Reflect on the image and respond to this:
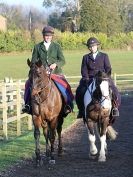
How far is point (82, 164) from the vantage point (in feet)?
31.3

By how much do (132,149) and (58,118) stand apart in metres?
2.00

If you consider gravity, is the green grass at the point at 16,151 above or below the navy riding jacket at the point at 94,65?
below

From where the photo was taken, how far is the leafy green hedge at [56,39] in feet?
257

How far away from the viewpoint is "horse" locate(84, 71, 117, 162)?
9602 mm

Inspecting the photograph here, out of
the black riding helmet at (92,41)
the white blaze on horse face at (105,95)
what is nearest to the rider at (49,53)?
the black riding helmet at (92,41)

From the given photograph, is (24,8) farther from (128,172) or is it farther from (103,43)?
(128,172)

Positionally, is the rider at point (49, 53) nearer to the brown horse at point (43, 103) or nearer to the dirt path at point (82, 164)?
the brown horse at point (43, 103)

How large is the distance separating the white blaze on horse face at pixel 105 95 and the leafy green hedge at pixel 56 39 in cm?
6824

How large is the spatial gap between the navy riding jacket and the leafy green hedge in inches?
2654

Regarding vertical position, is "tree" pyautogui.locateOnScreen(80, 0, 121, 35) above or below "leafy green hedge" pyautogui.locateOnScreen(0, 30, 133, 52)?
above

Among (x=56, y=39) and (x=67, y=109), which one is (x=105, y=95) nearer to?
(x=67, y=109)

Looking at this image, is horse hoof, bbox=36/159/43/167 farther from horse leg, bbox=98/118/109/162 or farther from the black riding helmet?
the black riding helmet

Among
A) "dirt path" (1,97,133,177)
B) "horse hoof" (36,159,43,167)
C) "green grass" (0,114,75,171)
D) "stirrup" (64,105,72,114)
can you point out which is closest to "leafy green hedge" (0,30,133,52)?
"dirt path" (1,97,133,177)

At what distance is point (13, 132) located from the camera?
51.9 ft
